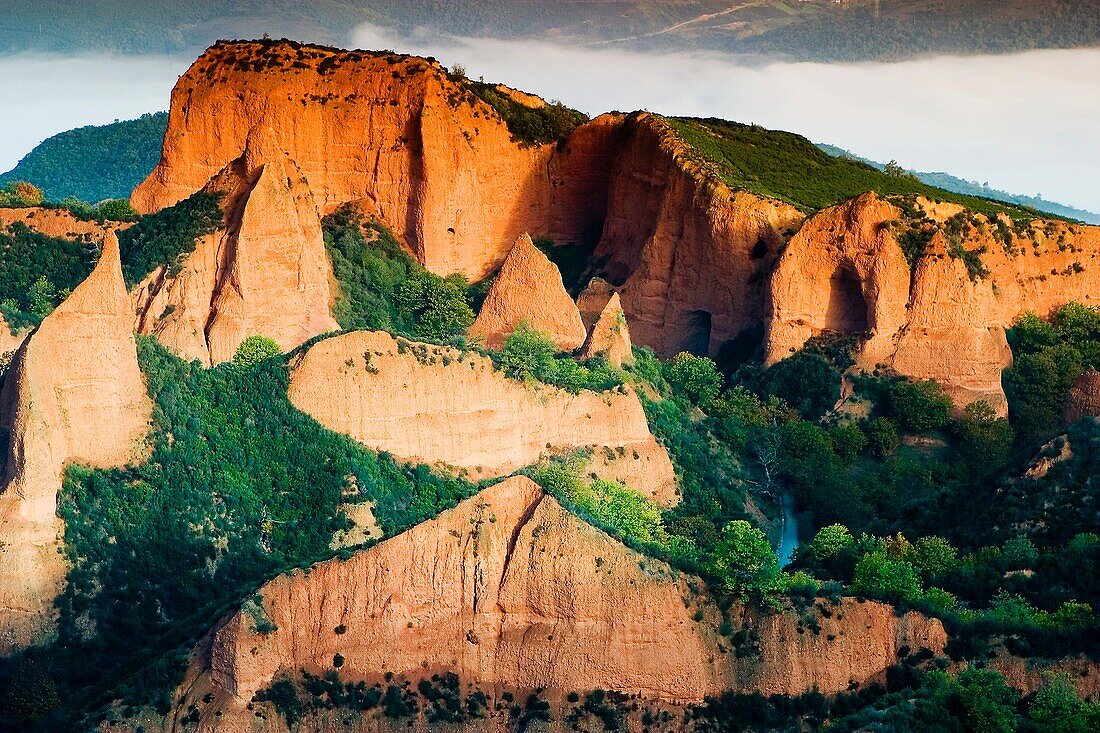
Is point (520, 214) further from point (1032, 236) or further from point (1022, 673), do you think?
point (1022, 673)

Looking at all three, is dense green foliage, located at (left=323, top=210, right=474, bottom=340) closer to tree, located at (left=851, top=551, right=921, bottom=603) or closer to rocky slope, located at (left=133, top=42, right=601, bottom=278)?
rocky slope, located at (left=133, top=42, right=601, bottom=278)

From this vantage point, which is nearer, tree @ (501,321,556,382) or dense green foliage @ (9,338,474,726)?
dense green foliage @ (9,338,474,726)

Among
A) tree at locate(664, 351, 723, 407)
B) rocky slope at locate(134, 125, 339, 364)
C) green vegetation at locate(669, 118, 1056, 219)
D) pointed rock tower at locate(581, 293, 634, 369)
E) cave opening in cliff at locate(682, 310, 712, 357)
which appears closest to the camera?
rocky slope at locate(134, 125, 339, 364)

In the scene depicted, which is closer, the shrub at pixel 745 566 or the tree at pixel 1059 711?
the tree at pixel 1059 711

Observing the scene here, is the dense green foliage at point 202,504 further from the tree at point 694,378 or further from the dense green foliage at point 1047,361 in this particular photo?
the dense green foliage at point 1047,361

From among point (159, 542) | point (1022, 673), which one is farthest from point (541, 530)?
point (159, 542)

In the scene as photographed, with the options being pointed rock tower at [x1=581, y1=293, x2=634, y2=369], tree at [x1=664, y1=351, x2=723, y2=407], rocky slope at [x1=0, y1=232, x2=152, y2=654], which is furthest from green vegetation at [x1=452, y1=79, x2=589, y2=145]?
rocky slope at [x1=0, y1=232, x2=152, y2=654]

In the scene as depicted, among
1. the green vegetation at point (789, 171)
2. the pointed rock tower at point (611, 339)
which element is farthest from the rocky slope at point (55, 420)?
the green vegetation at point (789, 171)
